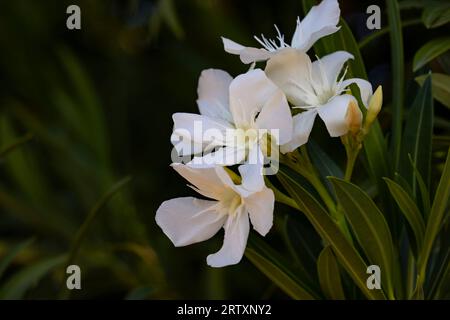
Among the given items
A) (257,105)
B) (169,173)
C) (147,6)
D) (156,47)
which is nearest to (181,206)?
(257,105)

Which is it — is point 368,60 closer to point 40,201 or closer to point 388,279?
point 388,279

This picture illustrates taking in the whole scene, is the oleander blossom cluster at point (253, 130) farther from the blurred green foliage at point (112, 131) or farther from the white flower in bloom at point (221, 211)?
the blurred green foliage at point (112, 131)

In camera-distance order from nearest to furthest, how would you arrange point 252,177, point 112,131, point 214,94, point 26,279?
1. point 252,177
2. point 214,94
3. point 26,279
4. point 112,131

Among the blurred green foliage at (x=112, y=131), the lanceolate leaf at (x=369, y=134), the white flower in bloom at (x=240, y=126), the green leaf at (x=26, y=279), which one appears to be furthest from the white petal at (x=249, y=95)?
the green leaf at (x=26, y=279)

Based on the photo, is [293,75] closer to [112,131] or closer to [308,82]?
[308,82]

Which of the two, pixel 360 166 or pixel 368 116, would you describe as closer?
pixel 368 116

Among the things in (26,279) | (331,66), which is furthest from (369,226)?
(26,279)

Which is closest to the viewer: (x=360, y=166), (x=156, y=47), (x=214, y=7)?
(x=360, y=166)

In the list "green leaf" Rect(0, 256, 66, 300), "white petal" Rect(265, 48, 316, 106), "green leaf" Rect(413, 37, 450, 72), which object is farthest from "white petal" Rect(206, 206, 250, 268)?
"green leaf" Rect(0, 256, 66, 300)
